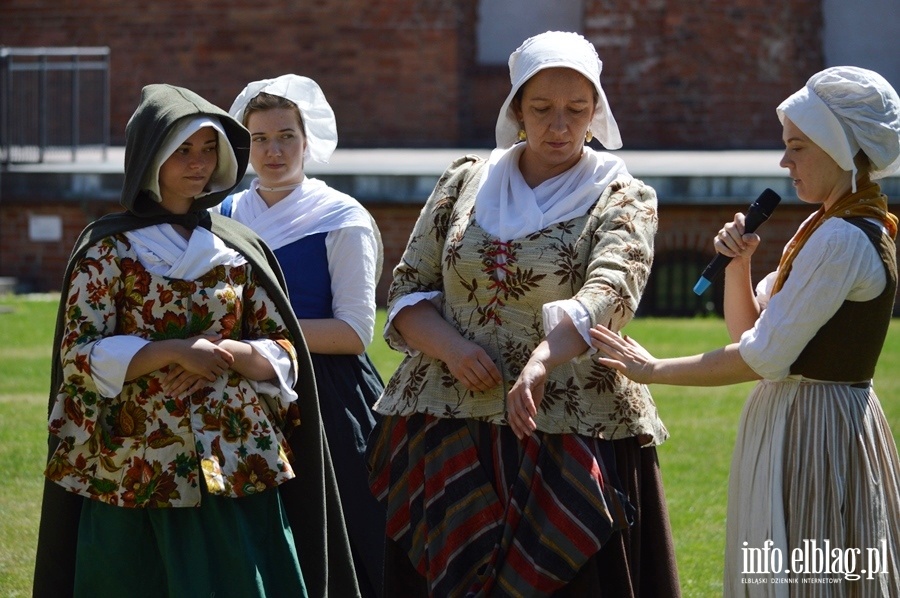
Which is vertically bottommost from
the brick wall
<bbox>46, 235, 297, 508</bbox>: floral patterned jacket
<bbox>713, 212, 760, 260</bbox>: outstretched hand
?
<bbox>46, 235, 297, 508</bbox>: floral patterned jacket

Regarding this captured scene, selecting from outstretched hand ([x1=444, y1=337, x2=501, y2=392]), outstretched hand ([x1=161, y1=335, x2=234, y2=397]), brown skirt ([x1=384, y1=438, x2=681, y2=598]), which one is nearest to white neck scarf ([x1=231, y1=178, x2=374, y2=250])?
outstretched hand ([x1=161, y1=335, x2=234, y2=397])

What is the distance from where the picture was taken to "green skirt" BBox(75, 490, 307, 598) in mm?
3820

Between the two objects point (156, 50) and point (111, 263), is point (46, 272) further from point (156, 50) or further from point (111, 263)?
point (111, 263)

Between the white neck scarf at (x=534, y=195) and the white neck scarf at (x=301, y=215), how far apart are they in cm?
88

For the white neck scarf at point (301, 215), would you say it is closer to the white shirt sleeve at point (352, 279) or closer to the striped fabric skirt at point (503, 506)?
the white shirt sleeve at point (352, 279)

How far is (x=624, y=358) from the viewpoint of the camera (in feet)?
12.6

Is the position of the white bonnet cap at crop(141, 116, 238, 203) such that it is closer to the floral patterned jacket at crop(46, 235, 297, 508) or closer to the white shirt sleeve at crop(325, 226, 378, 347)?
the floral patterned jacket at crop(46, 235, 297, 508)

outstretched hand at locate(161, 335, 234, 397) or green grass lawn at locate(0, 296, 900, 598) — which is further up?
outstretched hand at locate(161, 335, 234, 397)

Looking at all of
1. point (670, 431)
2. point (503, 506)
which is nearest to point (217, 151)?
point (503, 506)

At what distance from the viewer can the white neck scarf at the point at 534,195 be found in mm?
3963

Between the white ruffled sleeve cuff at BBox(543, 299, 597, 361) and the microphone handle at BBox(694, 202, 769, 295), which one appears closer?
the white ruffled sleeve cuff at BBox(543, 299, 597, 361)

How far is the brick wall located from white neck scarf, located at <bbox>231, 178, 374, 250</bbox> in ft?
39.4

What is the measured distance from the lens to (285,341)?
13.3ft

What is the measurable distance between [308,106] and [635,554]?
201cm
